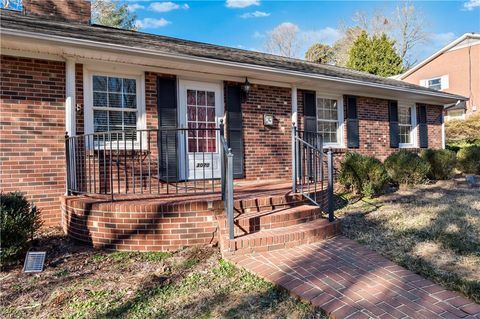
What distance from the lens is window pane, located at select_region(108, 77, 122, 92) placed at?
221 inches

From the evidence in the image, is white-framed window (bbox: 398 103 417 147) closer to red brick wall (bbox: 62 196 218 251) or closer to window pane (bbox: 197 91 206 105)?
window pane (bbox: 197 91 206 105)

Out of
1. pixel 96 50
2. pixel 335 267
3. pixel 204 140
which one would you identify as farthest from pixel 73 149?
pixel 335 267

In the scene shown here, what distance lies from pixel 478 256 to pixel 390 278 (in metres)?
1.23

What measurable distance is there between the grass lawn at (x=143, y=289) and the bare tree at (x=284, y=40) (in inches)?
1104

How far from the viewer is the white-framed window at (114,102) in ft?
17.8

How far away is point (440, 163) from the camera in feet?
29.0

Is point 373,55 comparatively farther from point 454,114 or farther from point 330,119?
point 330,119

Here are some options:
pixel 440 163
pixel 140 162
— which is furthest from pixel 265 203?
pixel 440 163

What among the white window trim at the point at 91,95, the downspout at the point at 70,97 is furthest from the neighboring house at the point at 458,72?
the downspout at the point at 70,97

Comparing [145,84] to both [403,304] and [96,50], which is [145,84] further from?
[403,304]

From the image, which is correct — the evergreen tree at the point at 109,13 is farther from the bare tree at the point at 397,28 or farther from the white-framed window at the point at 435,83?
the white-framed window at the point at 435,83

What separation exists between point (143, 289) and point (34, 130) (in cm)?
328

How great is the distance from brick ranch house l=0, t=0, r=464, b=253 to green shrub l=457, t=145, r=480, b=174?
4034mm

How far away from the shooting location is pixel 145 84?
5.83 m
